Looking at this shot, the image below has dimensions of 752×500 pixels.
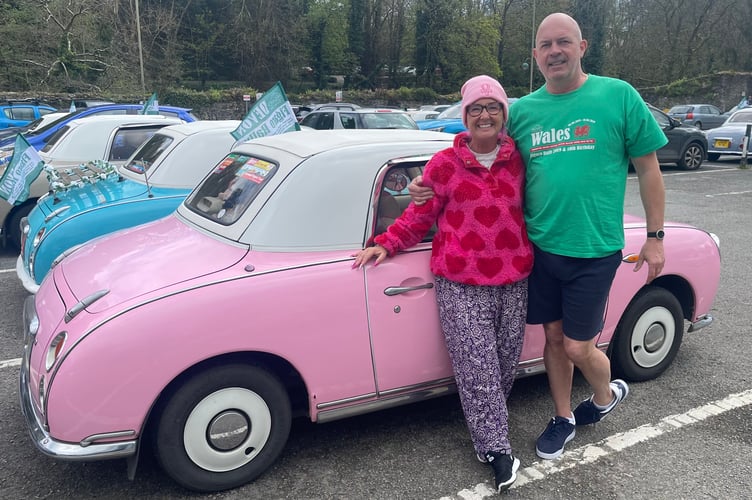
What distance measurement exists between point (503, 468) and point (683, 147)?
14.6 meters

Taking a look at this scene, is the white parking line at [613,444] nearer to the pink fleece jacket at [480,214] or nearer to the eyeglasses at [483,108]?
the pink fleece jacket at [480,214]

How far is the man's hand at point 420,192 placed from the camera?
2928 mm

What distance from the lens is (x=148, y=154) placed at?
6566 mm

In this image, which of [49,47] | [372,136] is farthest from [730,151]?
[49,47]

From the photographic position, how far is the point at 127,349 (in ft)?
8.01

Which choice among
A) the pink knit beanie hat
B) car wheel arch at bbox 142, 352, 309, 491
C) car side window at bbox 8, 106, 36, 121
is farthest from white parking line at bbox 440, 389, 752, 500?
car side window at bbox 8, 106, 36, 121

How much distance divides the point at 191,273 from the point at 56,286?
0.87 meters

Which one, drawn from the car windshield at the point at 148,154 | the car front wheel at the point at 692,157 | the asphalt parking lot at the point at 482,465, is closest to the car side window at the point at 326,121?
the car windshield at the point at 148,154

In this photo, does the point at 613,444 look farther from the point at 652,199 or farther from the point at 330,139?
the point at 330,139

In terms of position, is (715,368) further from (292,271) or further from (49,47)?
(49,47)

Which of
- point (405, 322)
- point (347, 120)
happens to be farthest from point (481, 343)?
point (347, 120)

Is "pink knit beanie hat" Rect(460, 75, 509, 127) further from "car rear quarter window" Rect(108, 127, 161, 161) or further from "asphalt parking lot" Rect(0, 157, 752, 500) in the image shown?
"car rear quarter window" Rect(108, 127, 161, 161)

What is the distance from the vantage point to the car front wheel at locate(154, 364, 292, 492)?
261 centimetres

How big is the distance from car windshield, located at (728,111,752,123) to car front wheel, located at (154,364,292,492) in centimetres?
1829
